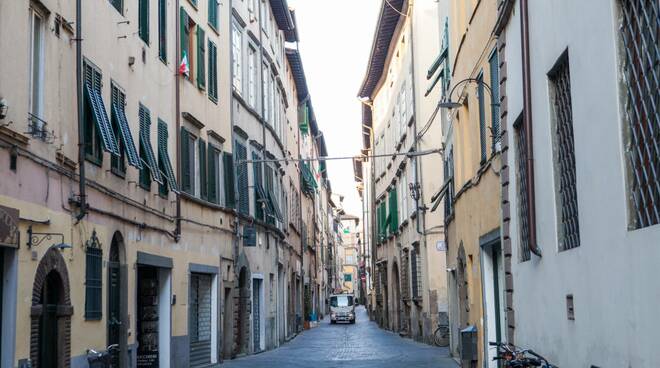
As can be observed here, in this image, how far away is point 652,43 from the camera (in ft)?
20.4

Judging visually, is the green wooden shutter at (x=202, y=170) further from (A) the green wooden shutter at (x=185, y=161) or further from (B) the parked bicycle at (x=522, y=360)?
(B) the parked bicycle at (x=522, y=360)

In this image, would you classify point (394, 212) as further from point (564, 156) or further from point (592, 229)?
point (592, 229)

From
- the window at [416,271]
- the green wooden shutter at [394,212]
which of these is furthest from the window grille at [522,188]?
the green wooden shutter at [394,212]

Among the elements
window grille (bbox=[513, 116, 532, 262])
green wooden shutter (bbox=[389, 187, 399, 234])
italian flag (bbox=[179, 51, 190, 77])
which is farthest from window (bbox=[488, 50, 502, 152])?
green wooden shutter (bbox=[389, 187, 399, 234])

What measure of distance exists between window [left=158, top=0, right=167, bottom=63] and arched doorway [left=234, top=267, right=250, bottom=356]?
Result: 8.97m

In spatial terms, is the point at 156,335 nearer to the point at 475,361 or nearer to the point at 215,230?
the point at 215,230

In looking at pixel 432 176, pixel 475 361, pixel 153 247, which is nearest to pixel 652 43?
pixel 475 361

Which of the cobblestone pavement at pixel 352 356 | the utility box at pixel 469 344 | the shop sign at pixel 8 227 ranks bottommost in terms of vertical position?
the cobblestone pavement at pixel 352 356

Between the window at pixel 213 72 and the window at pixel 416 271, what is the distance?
1109 cm

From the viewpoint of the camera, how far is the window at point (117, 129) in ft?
48.9

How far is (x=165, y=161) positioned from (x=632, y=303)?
42.5 ft

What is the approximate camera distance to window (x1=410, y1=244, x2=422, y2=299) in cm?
3133

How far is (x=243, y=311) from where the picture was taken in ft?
85.8

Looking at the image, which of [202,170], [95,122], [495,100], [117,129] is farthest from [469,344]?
[202,170]
